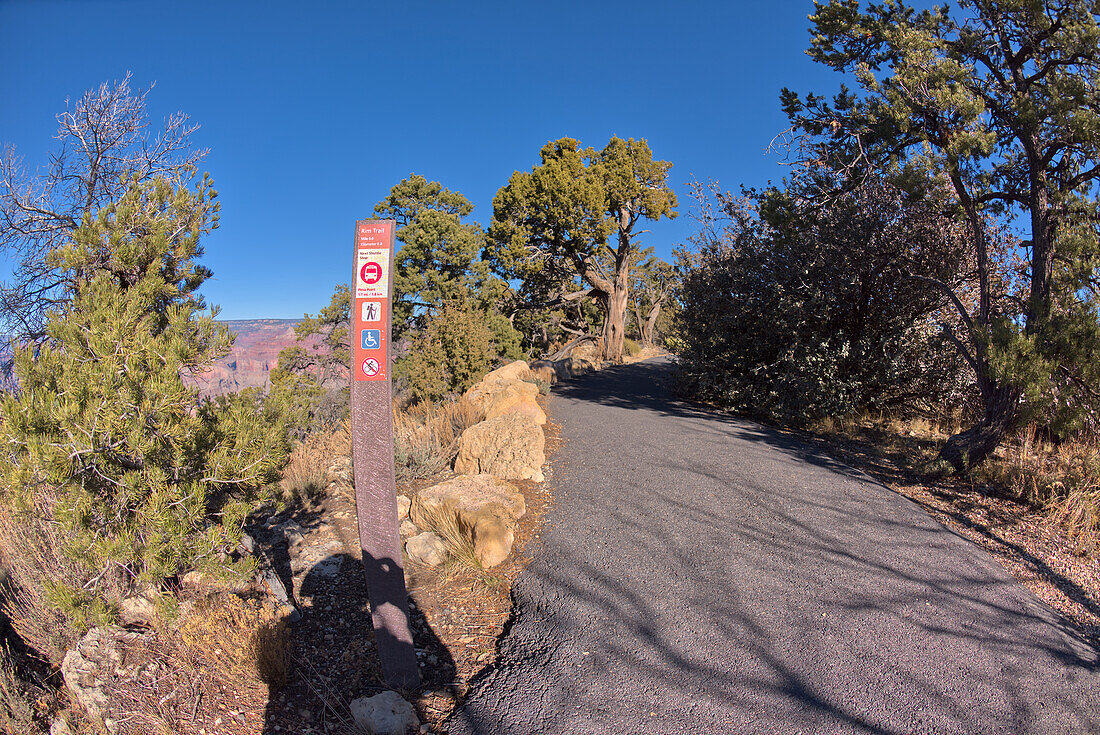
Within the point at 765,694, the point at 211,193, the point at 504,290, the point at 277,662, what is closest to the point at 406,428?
the point at 211,193

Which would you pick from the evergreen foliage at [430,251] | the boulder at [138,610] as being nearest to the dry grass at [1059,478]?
the boulder at [138,610]

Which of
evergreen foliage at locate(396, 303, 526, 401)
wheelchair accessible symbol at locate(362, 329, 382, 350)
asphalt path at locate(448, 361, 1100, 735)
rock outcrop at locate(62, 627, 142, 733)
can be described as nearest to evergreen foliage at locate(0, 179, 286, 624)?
rock outcrop at locate(62, 627, 142, 733)

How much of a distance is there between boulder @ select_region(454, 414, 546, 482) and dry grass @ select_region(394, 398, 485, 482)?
0.34 metres

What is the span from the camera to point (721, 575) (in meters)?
3.98

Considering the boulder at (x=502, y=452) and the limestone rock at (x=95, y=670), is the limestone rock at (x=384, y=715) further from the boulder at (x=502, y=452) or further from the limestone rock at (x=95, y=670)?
the boulder at (x=502, y=452)

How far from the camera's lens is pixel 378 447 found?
2.96 m

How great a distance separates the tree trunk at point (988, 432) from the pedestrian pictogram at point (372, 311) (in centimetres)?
619

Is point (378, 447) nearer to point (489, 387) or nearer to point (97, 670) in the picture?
point (97, 670)

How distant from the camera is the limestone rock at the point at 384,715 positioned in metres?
2.69

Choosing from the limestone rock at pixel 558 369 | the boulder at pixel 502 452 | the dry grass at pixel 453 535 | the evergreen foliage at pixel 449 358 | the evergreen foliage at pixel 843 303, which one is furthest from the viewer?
the limestone rock at pixel 558 369

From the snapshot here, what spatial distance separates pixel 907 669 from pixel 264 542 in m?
5.28

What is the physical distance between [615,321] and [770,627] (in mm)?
18561

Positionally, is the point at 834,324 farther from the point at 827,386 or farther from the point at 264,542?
the point at 264,542

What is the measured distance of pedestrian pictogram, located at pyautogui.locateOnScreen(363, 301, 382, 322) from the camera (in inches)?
116
